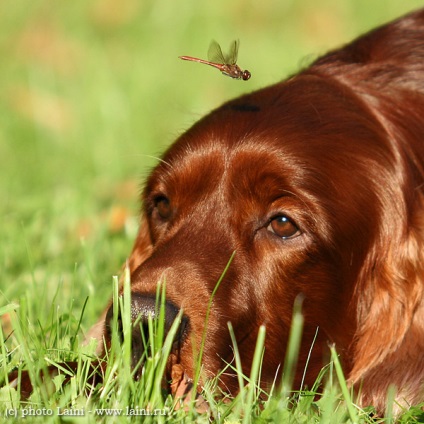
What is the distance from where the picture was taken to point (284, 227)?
334 cm

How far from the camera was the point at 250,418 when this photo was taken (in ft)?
9.21

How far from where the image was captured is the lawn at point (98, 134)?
9.71ft

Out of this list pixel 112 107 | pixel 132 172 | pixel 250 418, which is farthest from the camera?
pixel 112 107

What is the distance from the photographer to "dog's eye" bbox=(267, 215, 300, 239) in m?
3.34

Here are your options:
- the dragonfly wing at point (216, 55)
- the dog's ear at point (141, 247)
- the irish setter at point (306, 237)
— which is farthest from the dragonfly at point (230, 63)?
the dog's ear at point (141, 247)

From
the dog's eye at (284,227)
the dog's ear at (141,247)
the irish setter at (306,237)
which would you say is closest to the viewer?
the irish setter at (306,237)

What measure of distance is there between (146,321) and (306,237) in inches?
28.0

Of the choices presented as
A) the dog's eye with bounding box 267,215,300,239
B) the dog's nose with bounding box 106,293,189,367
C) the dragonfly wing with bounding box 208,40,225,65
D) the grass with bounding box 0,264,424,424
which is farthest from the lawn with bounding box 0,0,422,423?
the dog's eye with bounding box 267,215,300,239

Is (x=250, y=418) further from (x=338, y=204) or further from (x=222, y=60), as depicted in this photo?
(x=222, y=60)

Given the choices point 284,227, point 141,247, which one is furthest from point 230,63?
point 141,247

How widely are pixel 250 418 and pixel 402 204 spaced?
1.09 metres

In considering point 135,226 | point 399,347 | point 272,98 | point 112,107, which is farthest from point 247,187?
point 112,107

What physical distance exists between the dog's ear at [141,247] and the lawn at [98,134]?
19cm

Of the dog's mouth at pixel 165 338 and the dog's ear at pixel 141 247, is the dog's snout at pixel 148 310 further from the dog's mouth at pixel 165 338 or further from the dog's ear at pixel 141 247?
the dog's ear at pixel 141 247
